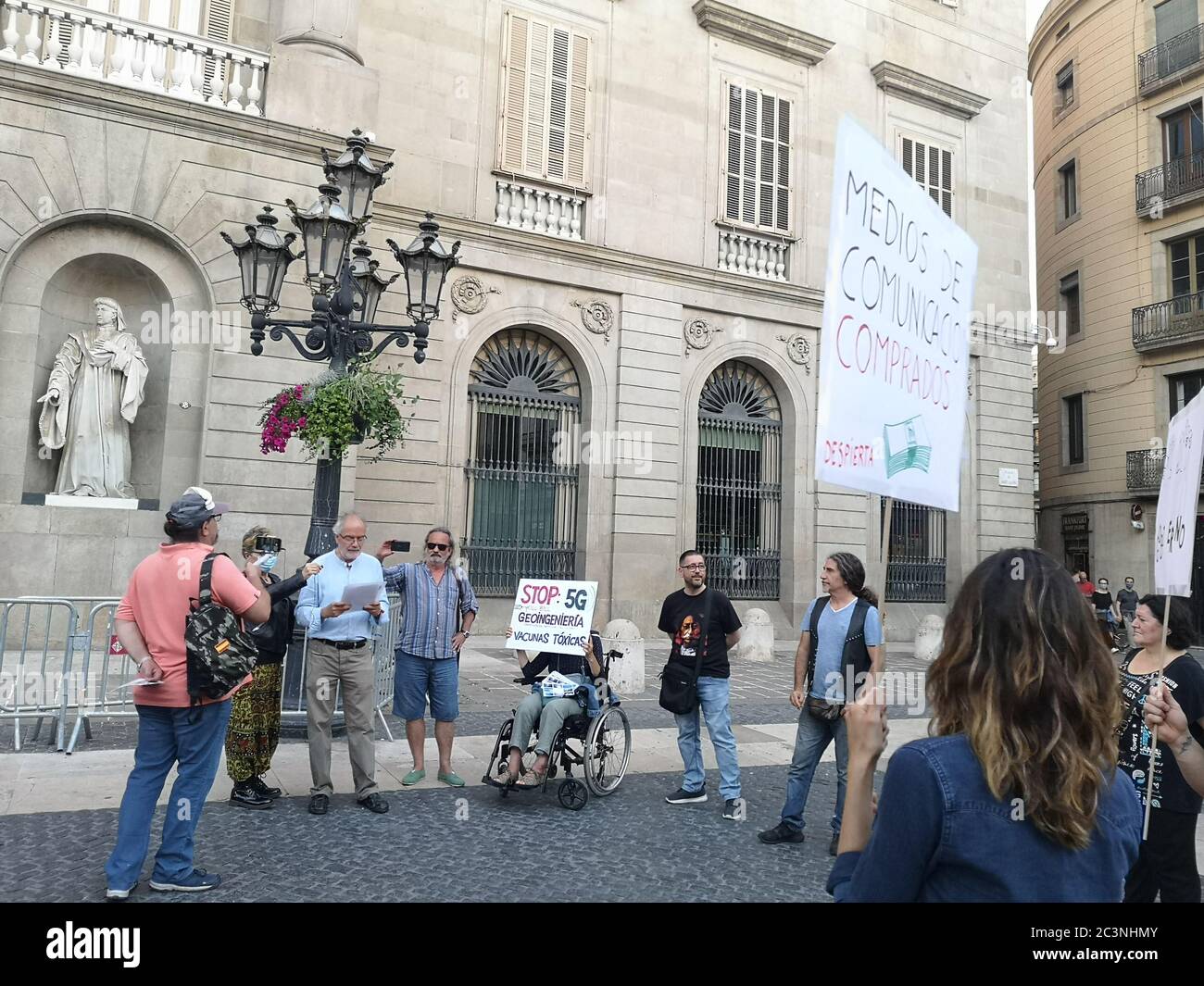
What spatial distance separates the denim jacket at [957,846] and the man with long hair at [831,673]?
4.11 metres

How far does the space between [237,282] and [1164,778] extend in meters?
12.5

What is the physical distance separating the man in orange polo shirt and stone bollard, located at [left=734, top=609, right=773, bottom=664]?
11.8 meters

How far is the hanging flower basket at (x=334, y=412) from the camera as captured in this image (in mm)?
8188

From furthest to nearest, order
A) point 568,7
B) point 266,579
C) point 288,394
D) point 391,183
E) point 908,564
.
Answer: point 908,564, point 568,7, point 391,183, point 288,394, point 266,579

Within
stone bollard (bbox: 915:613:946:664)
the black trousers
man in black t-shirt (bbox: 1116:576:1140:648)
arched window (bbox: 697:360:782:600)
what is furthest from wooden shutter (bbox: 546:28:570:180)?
man in black t-shirt (bbox: 1116:576:1140:648)

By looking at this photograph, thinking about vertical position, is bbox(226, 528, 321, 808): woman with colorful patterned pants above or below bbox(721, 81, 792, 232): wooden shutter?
below

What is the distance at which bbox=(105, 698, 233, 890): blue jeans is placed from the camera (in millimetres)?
4531

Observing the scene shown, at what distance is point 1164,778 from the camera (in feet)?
13.2

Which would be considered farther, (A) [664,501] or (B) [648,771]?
(A) [664,501]

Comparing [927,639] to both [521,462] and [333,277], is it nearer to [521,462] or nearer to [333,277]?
[521,462]

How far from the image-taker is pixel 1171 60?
83.5 feet

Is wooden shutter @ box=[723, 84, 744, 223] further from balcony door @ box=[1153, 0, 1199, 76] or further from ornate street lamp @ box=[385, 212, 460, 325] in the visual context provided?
balcony door @ box=[1153, 0, 1199, 76]
